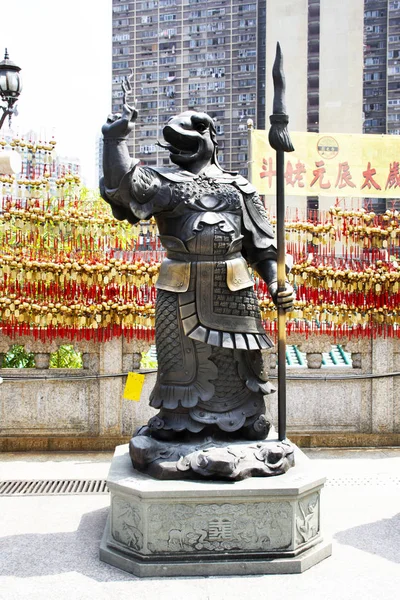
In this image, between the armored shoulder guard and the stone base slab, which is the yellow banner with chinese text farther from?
the stone base slab

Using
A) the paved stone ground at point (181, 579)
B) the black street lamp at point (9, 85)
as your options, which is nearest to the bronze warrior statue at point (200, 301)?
the paved stone ground at point (181, 579)

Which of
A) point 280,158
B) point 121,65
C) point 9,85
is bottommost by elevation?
point 280,158

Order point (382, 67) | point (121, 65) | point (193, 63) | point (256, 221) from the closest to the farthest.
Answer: point (256, 221), point (382, 67), point (193, 63), point (121, 65)

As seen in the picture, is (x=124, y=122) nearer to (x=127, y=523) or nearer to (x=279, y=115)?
(x=279, y=115)

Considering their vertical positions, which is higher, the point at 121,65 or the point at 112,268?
the point at 121,65

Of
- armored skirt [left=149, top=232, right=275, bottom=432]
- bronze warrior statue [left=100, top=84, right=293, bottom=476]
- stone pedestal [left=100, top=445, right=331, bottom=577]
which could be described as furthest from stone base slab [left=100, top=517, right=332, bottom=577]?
armored skirt [left=149, top=232, right=275, bottom=432]

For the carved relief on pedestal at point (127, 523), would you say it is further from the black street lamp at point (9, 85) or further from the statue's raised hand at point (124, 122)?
the black street lamp at point (9, 85)

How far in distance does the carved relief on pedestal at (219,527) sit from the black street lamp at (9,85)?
5.34 metres

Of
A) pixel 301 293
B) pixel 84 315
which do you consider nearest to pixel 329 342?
pixel 301 293

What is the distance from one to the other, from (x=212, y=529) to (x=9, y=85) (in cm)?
569

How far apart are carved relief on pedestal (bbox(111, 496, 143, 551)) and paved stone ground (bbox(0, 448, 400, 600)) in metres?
0.18

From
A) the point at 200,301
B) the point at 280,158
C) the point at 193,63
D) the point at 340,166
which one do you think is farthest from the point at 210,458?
the point at 193,63

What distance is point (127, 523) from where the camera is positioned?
4055mm

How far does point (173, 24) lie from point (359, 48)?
35.7ft
